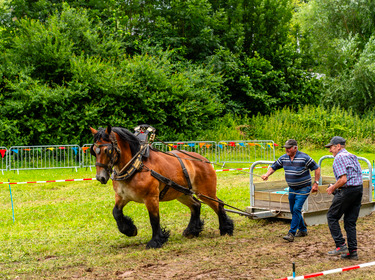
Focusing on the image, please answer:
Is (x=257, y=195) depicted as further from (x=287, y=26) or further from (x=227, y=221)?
(x=287, y=26)

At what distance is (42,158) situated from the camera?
17656 mm

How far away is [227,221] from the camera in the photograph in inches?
338

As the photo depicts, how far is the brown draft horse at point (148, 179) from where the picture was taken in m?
7.22

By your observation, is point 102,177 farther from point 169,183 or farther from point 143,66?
point 143,66

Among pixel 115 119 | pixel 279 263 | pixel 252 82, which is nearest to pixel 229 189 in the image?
pixel 279 263

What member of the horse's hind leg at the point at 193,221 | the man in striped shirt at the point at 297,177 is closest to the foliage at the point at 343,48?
the man in striped shirt at the point at 297,177

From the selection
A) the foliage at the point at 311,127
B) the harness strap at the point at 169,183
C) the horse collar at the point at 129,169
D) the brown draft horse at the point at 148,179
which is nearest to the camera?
the brown draft horse at the point at 148,179

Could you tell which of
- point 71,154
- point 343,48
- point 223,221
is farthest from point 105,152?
point 343,48

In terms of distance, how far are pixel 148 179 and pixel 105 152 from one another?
92 cm

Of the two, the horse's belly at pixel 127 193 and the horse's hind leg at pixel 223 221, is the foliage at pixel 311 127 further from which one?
the horse's belly at pixel 127 193

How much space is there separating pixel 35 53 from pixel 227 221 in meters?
15.1

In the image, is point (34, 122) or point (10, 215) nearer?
Answer: point (10, 215)

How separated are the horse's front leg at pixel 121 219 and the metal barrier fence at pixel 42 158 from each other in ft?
32.5

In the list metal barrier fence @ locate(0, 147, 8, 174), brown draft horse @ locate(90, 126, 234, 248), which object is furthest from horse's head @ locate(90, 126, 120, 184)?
metal barrier fence @ locate(0, 147, 8, 174)
